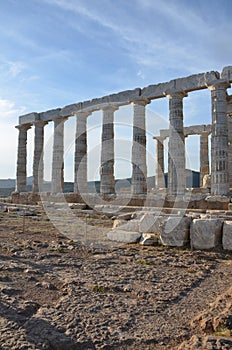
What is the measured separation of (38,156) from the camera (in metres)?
31.2

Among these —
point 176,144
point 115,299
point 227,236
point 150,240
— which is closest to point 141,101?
point 176,144

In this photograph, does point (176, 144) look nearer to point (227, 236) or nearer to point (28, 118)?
point (227, 236)

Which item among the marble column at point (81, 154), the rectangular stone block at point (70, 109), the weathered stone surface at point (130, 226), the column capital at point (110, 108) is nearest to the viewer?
the weathered stone surface at point (130, 226)

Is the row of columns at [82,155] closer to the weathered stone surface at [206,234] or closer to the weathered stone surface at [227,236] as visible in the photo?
the weathered stone surface at [206,234]

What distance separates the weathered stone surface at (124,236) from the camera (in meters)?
10.9

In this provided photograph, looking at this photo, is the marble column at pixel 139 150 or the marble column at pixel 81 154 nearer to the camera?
→ the marble column at pixel 139 150

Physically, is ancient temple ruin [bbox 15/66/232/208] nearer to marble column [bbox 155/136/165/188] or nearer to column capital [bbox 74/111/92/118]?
column capital [bbox 74/111/92/118]

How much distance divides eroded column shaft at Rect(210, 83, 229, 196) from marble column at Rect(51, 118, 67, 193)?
1408cm

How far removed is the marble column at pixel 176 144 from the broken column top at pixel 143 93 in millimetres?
731

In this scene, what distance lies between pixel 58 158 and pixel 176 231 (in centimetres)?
2083

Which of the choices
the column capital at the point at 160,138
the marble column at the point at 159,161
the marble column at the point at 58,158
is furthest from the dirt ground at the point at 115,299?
the column capital at the point at 160,138

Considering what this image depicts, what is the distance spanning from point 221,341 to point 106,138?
2253cm

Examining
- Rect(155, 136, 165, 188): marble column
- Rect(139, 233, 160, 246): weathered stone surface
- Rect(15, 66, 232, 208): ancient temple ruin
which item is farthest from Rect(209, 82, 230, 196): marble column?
Rect(155, 136, 165, 188): marble column

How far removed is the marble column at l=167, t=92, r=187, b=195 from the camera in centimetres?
2183
